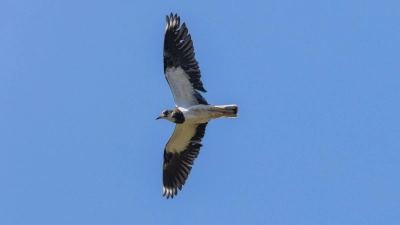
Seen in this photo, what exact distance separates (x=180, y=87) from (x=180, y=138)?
5.24 ft

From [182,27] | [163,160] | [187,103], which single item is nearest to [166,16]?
[182,27]

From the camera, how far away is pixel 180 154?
2642 centimetres

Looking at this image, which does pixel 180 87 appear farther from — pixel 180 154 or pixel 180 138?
pixel 180 154

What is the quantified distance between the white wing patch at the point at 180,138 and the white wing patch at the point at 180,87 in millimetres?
713

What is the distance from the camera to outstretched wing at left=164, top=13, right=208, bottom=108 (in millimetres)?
25375

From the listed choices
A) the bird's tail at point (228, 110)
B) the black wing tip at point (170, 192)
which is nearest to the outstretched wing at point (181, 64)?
the bird's tail at point (228, 110)

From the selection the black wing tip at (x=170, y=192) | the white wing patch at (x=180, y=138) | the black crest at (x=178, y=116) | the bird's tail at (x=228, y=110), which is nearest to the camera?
the bird's tail at (x=228, y=110)

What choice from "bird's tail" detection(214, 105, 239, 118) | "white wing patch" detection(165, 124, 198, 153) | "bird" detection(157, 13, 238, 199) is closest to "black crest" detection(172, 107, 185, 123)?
"bird" detection(157, 13, 238, 199)

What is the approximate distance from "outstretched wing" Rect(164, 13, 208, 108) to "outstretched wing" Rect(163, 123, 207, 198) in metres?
0.90

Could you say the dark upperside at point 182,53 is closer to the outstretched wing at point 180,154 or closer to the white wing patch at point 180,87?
the white wing patch at point 180,87

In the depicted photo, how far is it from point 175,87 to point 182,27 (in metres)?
1.65

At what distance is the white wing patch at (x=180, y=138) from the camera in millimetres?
25984

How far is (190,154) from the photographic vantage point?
26.3m

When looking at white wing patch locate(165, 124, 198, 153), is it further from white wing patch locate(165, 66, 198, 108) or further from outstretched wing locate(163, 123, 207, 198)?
white wing patch locate(165, 66, 198, 108)
